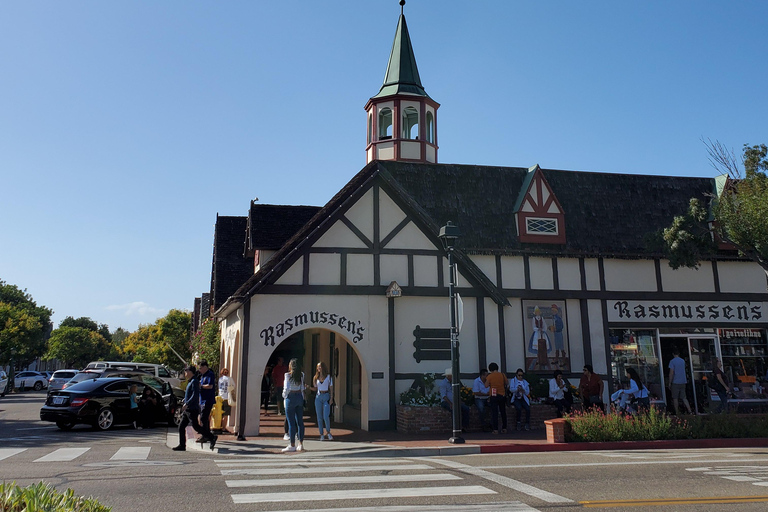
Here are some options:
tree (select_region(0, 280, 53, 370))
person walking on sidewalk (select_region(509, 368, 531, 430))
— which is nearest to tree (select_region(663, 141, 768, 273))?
person walking on sidewalk (select_region(509, 368, 531, 430))

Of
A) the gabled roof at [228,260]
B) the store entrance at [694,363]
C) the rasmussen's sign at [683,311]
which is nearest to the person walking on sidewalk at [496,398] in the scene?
the rasmussen's sign at [683,311]

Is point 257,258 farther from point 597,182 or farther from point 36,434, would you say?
point 597,182

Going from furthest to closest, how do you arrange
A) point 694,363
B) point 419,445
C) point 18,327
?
point 18,327
point 694,363
point 419,445

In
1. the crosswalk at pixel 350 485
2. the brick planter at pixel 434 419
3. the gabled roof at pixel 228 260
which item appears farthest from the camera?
the gabled roof at pixel 228 260

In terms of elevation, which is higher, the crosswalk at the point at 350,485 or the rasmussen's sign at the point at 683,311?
the rasmussen's sign at the point at 683,311

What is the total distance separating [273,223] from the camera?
73.9ft

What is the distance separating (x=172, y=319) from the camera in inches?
2327

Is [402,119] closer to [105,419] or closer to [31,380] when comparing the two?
[105,419]

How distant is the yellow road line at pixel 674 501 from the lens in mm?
6770

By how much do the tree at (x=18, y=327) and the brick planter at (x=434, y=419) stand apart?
142 ft

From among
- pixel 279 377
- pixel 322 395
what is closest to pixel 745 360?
pixel 322 395

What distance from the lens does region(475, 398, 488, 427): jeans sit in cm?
1493

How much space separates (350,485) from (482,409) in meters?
7.73

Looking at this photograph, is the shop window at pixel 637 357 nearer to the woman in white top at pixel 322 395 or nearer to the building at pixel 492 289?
the building at pixel 492 289
